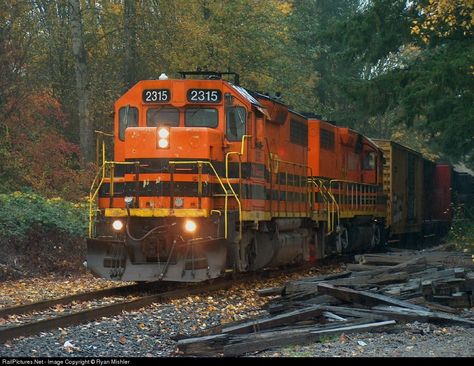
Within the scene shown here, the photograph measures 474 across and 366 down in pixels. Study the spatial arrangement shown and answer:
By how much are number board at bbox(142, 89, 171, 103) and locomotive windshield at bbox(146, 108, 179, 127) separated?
0.16 metres

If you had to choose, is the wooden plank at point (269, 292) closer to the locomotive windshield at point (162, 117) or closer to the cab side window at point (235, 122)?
the cab side window at point (235, 122)

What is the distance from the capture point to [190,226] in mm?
12664

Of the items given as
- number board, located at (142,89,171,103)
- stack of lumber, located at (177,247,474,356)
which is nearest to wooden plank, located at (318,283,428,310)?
stack of lumber, located at (177,247,474,356)

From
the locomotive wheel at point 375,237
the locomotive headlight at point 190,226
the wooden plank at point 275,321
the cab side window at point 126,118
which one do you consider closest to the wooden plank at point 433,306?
the wooden plank at point 275,321

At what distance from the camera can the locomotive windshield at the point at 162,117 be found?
45.6 ft

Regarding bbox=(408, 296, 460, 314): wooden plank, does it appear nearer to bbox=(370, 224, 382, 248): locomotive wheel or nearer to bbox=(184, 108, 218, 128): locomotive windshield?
bbox=(184, 108, 218, 128): locomotive windshield

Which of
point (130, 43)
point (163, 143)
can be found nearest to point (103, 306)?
point (163, 143)

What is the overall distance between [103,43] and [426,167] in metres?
14.2

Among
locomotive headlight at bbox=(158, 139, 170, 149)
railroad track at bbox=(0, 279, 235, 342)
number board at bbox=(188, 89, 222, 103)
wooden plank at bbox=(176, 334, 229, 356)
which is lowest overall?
wooden plank at bbox=(176, 334, 229, 356)

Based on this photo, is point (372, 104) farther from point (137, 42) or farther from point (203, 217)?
point (203, 217)

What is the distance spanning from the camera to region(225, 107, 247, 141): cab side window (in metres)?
13.8

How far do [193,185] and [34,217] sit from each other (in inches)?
226
